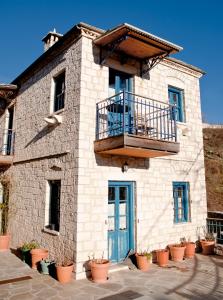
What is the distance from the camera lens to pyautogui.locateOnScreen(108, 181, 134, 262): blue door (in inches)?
297

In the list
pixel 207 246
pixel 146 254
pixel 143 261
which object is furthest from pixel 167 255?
pixel 207 246

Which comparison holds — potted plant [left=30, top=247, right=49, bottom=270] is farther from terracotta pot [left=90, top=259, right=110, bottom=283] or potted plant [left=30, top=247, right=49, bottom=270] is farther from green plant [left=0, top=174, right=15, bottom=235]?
green plant [left=0, top=174, right=15, bottom=235]

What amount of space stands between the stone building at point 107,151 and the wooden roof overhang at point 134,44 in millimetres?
31

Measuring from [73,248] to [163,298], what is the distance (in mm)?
2489

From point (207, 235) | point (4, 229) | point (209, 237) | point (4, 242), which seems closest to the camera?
point (209, 237)

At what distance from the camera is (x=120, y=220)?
7.77 metres

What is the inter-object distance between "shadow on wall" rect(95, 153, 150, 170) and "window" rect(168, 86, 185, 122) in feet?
8.87

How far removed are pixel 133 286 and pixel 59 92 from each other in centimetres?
635

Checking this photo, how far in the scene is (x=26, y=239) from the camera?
9234 millimetres

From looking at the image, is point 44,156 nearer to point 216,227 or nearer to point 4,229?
point 4,229

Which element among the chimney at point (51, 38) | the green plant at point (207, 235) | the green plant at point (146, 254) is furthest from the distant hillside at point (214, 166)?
the chimney at point (51, 38)

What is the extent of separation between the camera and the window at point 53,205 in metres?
7.98

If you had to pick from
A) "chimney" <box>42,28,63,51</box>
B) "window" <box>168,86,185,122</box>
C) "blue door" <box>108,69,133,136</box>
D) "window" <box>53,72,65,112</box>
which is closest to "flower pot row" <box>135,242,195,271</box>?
"blue door" <box>108,69,133,136</box>

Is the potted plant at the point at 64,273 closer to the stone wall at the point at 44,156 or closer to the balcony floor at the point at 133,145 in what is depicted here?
the stone wall at the point at 44,156
